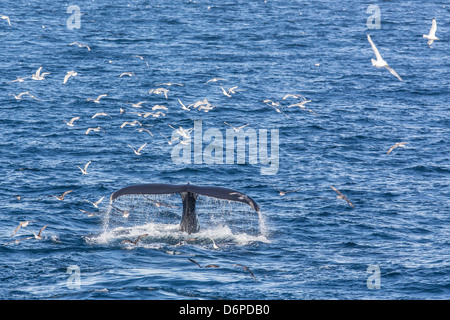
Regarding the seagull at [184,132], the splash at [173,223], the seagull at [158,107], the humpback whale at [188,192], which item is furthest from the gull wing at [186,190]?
the seagull at [158,107]

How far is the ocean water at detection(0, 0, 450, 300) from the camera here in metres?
26.2

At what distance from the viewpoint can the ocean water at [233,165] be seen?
2616 cm

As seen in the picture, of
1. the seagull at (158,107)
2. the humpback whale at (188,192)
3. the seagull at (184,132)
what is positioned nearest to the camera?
the humpback whale at (188,192)

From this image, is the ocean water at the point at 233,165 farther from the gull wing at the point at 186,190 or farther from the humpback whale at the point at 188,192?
the gull wing at the point at 186,190

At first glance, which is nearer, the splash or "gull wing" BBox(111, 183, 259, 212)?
"gull wing" BBox(111, 183, 259, 212)

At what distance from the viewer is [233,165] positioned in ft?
140

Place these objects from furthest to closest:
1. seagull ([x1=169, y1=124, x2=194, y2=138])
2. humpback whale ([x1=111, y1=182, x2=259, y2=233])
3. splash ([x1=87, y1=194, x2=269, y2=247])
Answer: seagull ([x1=169, y1=124, x2=194, y2=138]) < splash ([x1=87, y1=194, x2=269, y2=247]) < humpback whale ([x1=111, y1=182, x2=259, y2=233])

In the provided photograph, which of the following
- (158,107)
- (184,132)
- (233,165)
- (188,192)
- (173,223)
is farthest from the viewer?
(158,107)

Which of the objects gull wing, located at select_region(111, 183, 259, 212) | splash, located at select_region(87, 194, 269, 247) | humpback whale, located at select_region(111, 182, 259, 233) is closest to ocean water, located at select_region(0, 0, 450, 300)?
splash, located at select_region(87, 194, 269, 247)

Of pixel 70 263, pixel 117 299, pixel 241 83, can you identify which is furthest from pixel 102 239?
pixel 241 83

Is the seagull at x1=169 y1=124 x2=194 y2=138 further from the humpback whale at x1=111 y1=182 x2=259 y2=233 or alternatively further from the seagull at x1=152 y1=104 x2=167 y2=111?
the humpback whale at x1=111 y1=182 x2=259 y2=233

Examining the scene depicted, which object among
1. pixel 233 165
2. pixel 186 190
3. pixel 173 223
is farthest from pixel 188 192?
pixel 233 165

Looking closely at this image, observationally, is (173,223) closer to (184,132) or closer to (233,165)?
(233,165)
